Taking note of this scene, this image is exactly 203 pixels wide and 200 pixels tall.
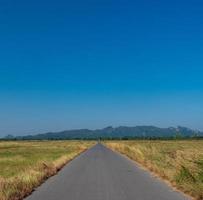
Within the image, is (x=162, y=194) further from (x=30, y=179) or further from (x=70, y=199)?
(x=30, y=179)

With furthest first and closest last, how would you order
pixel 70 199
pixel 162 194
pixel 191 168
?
pixel 191 168 < pixel 162 194 < pixel 70 199

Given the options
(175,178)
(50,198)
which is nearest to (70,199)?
(50,198)

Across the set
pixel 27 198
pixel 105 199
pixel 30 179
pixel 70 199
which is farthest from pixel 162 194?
pixel 30 179

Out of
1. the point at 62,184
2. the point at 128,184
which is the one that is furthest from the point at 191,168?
the point at 62,184

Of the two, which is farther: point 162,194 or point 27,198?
point 162,194

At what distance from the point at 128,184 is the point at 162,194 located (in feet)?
10.5

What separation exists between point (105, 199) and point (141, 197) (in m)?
1.10

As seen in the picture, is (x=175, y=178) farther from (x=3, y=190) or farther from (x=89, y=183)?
(x=3, y=190)

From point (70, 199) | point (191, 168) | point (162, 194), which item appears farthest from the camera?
point (191, 168)

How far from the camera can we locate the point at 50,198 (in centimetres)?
1240

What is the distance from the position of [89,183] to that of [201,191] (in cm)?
542

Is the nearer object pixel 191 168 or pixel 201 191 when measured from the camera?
pixel 201 191

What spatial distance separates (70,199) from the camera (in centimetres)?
1209

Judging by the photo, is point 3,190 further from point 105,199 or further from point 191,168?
point 191,168
